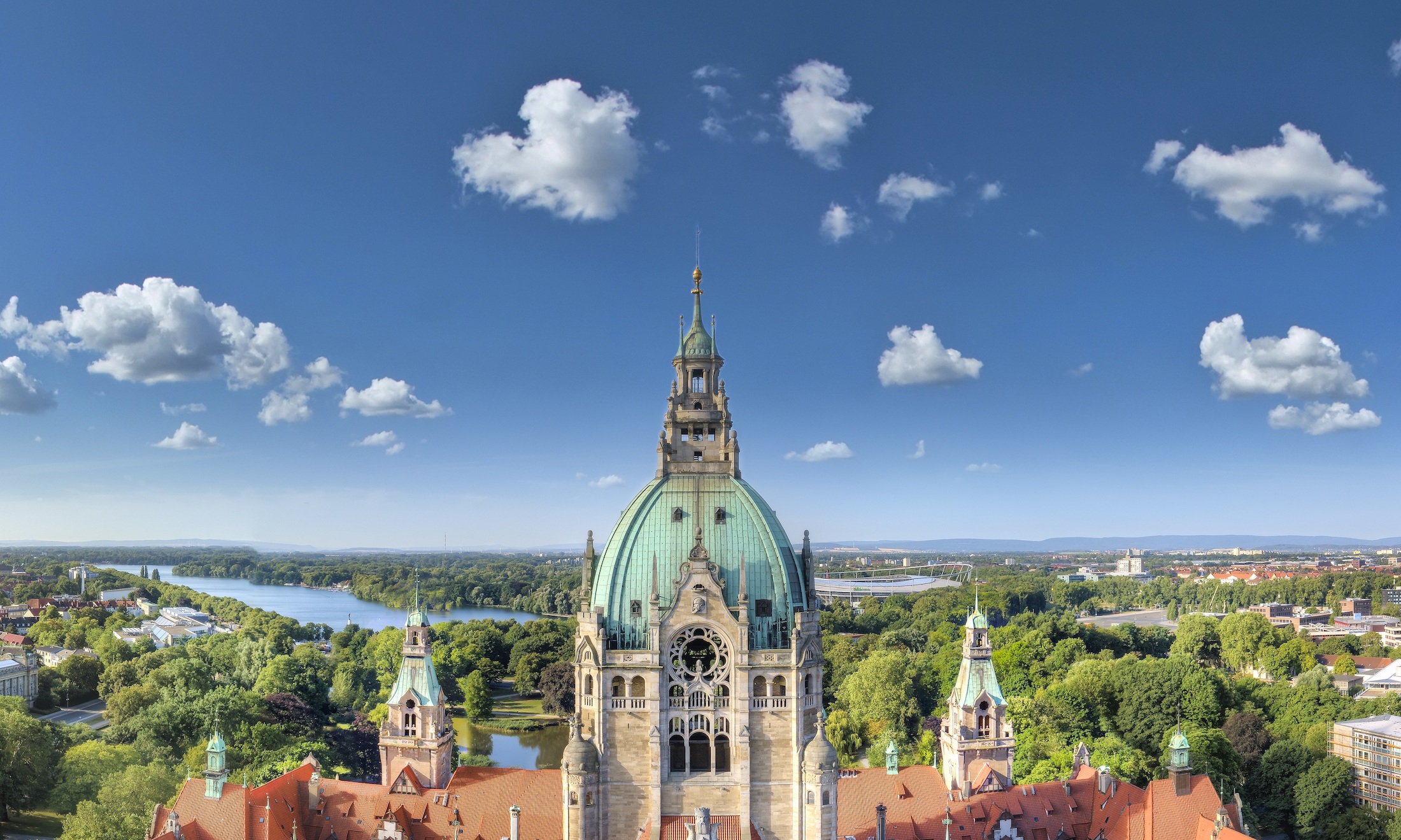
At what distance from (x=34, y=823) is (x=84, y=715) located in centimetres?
3680

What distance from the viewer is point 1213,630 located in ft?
430

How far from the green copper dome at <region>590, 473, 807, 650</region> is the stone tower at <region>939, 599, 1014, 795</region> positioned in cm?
1968

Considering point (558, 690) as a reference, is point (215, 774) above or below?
above

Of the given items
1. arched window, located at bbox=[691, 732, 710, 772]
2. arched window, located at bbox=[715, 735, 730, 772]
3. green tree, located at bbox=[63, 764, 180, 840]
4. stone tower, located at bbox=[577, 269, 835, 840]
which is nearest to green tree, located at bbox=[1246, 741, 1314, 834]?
stone tower, located at bbox=[577, 269, 835, 840]

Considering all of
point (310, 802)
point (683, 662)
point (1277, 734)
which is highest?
point (683, 662)

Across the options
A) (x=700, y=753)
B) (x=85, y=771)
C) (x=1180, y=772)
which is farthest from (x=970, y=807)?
(x=85, y=771)

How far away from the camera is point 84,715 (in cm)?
9862

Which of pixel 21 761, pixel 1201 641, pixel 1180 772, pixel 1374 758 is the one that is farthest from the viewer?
pixel 1201 641

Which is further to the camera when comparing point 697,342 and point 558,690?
point 558,690

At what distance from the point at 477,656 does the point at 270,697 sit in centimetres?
3461

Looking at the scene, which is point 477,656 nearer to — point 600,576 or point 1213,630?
point 600,576

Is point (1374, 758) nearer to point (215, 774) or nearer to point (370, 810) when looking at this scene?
point (370, 810)

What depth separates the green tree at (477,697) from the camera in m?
103

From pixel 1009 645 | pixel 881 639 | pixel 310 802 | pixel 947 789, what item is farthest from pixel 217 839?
pixel 881 639
